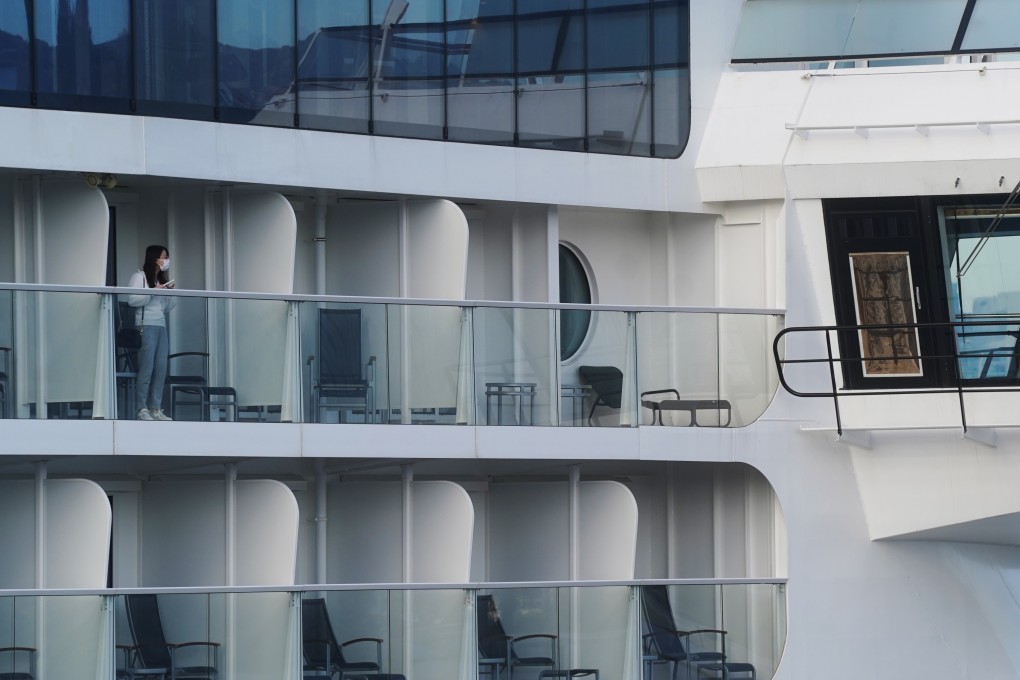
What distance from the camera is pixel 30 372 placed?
18.2 meters

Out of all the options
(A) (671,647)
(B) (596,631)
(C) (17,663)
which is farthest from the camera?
(A) (671,647)

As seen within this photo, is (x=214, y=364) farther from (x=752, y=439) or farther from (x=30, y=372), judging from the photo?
(x=752, y=439)

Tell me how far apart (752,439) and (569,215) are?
10.6 feet

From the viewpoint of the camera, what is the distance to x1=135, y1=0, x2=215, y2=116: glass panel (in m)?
19.8

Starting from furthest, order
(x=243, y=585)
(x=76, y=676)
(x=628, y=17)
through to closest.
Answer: (x=628, y=17) → (x=243, y=585) → (x=76, y=676)

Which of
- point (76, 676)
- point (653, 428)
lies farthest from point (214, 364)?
point (653, 428)

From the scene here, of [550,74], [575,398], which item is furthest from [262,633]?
[550,74]

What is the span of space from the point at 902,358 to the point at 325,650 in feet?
20.6

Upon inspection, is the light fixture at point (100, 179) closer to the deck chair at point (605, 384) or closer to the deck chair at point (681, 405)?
the deck chair at point (605, 384)

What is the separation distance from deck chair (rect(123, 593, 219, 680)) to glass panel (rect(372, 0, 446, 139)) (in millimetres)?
5491

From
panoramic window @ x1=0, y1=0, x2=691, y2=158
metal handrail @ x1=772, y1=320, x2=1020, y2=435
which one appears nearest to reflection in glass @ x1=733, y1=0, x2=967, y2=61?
panoramic window @ x1=0, y1=0, x2=691, y2=158

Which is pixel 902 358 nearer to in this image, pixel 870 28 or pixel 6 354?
pixel 870 28

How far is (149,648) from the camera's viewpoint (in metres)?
18.2

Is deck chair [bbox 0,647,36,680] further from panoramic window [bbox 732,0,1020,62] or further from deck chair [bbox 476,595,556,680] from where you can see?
panoramic window [bbox 732,0,1020,62]
